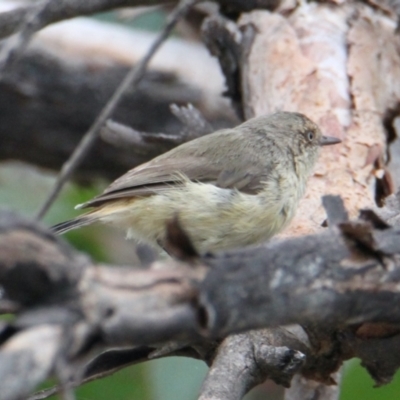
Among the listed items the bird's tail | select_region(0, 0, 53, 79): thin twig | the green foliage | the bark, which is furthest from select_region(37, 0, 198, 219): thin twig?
the green foliage

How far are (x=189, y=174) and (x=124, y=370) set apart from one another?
141 centimetres

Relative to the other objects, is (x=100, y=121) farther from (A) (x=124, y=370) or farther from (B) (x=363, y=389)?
(B) (x=363, y=389)

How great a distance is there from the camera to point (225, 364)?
282cm

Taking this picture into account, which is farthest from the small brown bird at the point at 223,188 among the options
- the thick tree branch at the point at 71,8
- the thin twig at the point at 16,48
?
the thin twig at the point at 16,48

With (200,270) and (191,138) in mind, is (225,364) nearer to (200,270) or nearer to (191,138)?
(200,270)

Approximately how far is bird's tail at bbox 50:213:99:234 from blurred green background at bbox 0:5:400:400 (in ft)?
0.74

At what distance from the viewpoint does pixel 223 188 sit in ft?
12.6

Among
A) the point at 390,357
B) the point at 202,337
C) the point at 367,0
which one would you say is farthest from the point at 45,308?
the point at 367,0

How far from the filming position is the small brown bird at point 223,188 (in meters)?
3.72

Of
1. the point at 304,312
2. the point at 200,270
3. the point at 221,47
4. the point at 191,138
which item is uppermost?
the point at 200,270

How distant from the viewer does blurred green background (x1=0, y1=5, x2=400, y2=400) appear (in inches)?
171

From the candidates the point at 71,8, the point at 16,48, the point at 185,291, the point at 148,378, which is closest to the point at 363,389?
the point at 148,378

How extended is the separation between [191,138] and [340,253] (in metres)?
2.71

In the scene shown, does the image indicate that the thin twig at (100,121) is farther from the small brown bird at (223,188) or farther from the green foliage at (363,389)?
the green foliage at (363,389)
